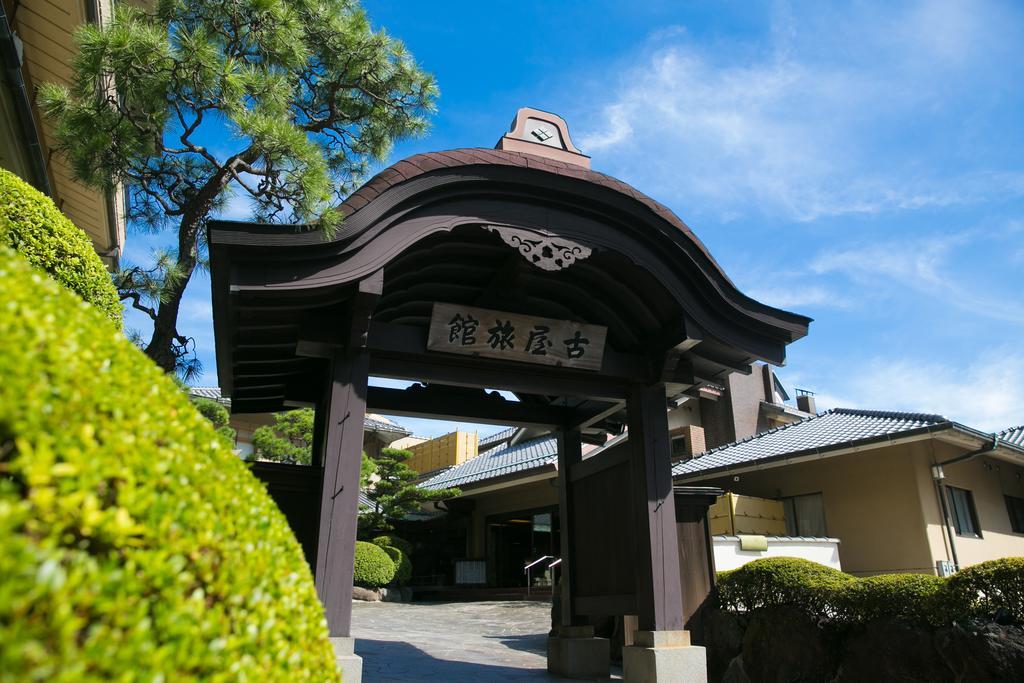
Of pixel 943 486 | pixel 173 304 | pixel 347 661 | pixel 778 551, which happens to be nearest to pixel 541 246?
pixel 347 661

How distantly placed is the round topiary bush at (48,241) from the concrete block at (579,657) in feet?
19.1

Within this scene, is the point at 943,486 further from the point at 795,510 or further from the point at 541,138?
the point at 541,138

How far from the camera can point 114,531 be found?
1.51 m

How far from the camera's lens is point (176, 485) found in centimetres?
179

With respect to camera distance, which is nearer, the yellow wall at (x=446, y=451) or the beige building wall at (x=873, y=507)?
the beige building wall at (x=873, y=507)

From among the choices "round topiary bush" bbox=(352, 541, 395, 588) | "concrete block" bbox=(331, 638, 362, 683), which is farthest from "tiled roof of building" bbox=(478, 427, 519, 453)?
"concrete block" bbox=(331, 638, 362, 683)

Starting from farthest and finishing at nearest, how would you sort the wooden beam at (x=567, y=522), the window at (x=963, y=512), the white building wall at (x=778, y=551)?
the window at (x=963, y=512), the white building wall at (x=778, y=551), the wooden beam at (x=567, y=522)

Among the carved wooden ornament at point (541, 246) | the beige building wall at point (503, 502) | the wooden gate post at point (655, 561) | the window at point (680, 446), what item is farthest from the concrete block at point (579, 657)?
the window at point (680, 446)

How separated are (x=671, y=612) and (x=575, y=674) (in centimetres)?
198

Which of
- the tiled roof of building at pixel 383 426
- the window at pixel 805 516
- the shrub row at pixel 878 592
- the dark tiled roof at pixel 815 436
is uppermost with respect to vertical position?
the tiled roof of building at pixel 383 426

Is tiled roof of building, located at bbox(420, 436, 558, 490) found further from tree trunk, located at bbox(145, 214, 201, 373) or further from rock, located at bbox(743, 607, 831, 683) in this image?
tree trunk, located at bbox(145, 214, 201, 373)

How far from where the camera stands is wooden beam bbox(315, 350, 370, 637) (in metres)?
5.16

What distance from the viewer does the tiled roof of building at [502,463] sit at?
19.3 meters

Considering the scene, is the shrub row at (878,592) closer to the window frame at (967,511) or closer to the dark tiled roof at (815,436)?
the dark tiled roof at (815,436)
